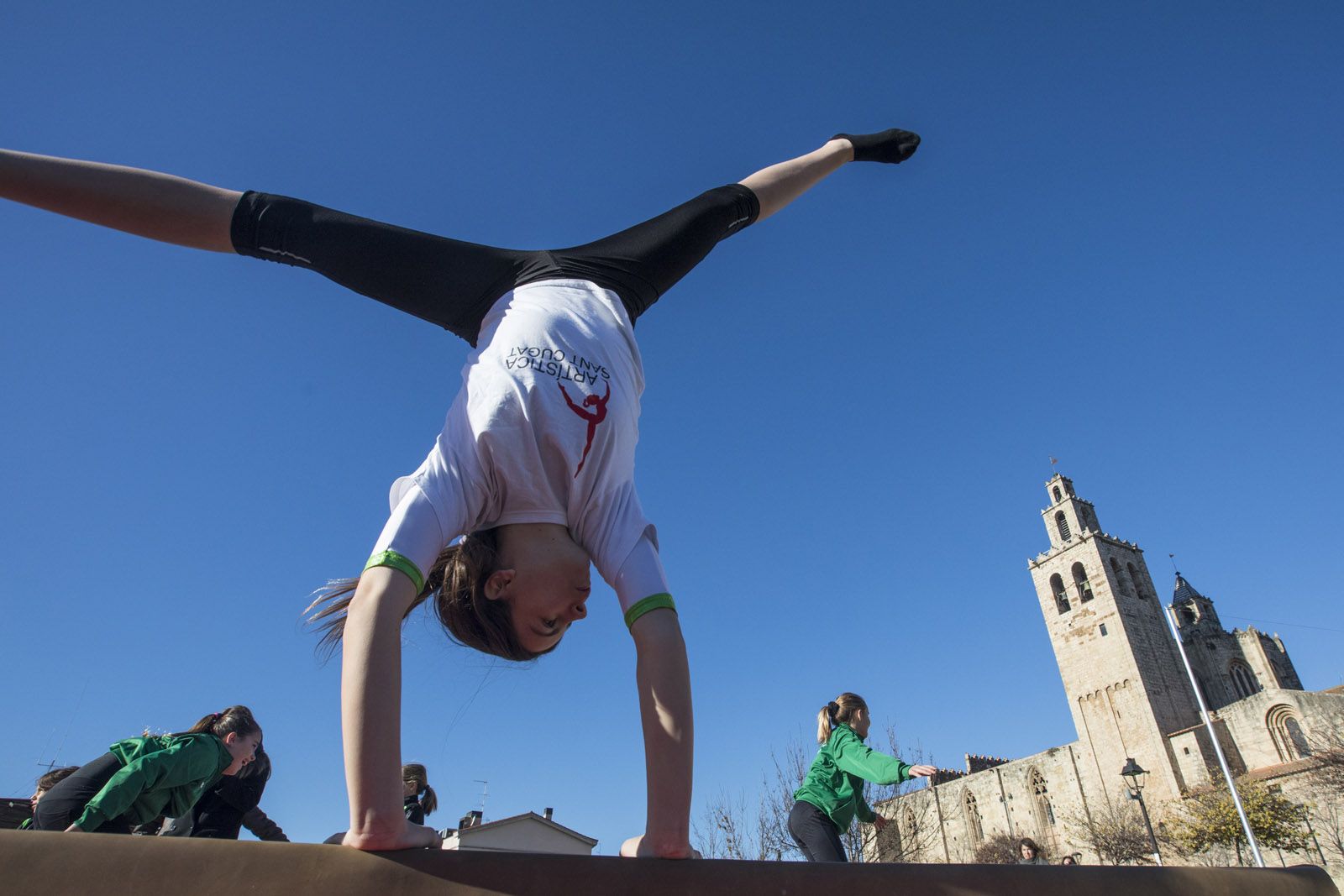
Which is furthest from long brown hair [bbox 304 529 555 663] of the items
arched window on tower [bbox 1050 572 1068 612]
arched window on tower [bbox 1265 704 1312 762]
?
arched window on tower [bbox 1050 572 1068 612]

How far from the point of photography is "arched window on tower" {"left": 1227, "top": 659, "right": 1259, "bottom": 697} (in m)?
50.7

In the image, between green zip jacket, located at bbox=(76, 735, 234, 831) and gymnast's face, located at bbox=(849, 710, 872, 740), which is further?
gymnast's face, located at bbox=(849, 710, 872, 740)

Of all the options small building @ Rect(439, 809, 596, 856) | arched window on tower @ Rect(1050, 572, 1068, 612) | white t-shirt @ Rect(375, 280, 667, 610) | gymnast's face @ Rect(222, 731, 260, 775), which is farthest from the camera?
arched window on tower @ Rect(1050, 572, 1068, 612)

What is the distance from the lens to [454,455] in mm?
1657

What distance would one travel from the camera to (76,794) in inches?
126

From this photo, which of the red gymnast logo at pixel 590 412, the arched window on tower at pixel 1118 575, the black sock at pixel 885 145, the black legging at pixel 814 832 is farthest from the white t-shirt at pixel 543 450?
the arched window on tower at pixel 1118 575

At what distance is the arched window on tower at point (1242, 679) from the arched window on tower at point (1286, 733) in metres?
16.3

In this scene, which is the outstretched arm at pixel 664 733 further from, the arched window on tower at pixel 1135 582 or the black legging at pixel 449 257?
the arched window on tower at pixel 1135 582

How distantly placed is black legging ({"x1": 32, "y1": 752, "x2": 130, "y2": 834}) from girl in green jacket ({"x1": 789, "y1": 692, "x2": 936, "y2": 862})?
3.81 m

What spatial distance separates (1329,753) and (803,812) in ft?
109

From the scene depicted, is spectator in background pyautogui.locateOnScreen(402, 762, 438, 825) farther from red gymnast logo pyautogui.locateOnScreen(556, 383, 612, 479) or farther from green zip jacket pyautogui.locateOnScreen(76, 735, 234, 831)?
red gymnast logo pyautogui.locateOnScreen(556, 383, 612, 479)

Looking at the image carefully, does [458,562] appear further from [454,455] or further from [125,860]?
[125,860]

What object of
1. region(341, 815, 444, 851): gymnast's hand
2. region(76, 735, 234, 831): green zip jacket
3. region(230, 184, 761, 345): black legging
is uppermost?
region(230, 184, 761, 345): black legging

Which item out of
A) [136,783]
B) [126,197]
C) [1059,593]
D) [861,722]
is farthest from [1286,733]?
[126,197]
